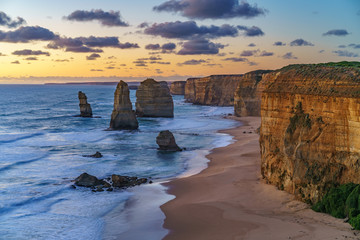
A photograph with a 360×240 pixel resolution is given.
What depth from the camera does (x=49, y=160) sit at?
3778 cm

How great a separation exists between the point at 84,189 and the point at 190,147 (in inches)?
816

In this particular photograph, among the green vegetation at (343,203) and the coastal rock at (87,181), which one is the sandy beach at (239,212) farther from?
the coastal rock at (87,181)

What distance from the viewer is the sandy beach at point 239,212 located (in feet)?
51.4

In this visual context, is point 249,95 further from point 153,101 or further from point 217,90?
point 217,90

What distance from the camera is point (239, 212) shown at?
63.3 feet

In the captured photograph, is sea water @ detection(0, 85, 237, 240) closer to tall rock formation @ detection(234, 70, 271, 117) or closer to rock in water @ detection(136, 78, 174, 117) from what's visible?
rock in water @ detection(136, 78, 174, 117)

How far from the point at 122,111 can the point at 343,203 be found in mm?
47457

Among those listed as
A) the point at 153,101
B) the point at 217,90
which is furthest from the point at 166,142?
the point at 217,90

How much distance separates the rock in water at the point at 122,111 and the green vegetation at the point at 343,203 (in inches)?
1738

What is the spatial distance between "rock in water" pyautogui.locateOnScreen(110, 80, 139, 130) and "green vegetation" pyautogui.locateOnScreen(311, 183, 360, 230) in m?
44.1

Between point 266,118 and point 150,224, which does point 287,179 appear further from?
point 150,224

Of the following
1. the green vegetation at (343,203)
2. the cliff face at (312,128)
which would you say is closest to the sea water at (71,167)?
the cliff face at (312,128)

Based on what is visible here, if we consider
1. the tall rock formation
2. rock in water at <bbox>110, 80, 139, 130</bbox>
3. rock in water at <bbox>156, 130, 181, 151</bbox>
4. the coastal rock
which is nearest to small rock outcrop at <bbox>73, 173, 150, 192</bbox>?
the coastal rock

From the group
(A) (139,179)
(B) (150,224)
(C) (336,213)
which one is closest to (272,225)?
(C) (336,213)
